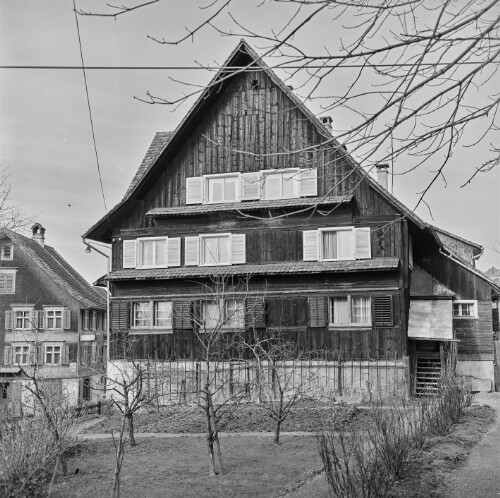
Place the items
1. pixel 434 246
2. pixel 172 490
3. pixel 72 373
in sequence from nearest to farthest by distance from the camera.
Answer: pixel 172 490, pixel 434 246, pixel 72 373

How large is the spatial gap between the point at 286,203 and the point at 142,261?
6.00 metres

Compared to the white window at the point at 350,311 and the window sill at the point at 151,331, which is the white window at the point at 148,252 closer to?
the window sill at the point at 151,331

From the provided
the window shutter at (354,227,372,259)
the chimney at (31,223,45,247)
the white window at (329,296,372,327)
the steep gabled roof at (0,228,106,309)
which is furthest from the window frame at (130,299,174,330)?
the chimney at (31,223,45,247)

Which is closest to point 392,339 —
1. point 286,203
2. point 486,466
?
point 286,203

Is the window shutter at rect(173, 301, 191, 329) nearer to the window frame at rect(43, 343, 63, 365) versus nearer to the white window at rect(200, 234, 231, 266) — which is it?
the white window at rect(200, 234, 231, 266)

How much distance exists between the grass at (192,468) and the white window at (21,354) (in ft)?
102

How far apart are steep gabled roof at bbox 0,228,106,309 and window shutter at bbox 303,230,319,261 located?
84.0ft

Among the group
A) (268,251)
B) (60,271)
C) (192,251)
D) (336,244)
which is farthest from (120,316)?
(60,271)

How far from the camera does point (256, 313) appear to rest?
24.5 metres

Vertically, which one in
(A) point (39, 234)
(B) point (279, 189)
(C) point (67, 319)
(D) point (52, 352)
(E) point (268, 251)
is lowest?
(D) point (52, 352)

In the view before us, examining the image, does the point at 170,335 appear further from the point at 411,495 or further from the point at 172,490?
the point at 411,495

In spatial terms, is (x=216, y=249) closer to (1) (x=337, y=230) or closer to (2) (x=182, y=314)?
(2) (x=182, y=314)

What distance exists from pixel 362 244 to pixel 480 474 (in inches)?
542

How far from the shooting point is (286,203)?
24188 millimetres
